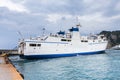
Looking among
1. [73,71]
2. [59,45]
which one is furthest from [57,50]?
[73,71]

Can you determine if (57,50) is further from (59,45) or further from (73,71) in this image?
(73,71)

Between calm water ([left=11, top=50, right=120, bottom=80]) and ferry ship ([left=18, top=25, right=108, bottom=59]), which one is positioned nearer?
calm water ([left=11, top=50, right=120, bottom=80])

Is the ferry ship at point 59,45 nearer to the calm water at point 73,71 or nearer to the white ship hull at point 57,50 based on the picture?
the white ship hull at point 57,50

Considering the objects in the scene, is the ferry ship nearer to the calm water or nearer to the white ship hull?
the white ship hull

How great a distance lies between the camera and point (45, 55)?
72500 mm

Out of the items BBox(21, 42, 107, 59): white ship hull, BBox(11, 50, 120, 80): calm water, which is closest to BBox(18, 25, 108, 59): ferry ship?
BBox(21, 42, 107, 59): white ship hull

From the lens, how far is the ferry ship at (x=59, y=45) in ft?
231

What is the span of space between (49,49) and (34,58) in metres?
4.67

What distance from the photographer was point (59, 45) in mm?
74000

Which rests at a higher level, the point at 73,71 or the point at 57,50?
the point at 57,50

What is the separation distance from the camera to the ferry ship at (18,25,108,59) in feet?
231

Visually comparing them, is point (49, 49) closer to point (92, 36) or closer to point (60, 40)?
point (60, 40)

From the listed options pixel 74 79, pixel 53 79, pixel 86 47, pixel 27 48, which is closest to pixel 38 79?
pixel 53 79

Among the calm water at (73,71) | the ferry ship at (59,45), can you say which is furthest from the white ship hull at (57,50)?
the calm water at (73,71)
